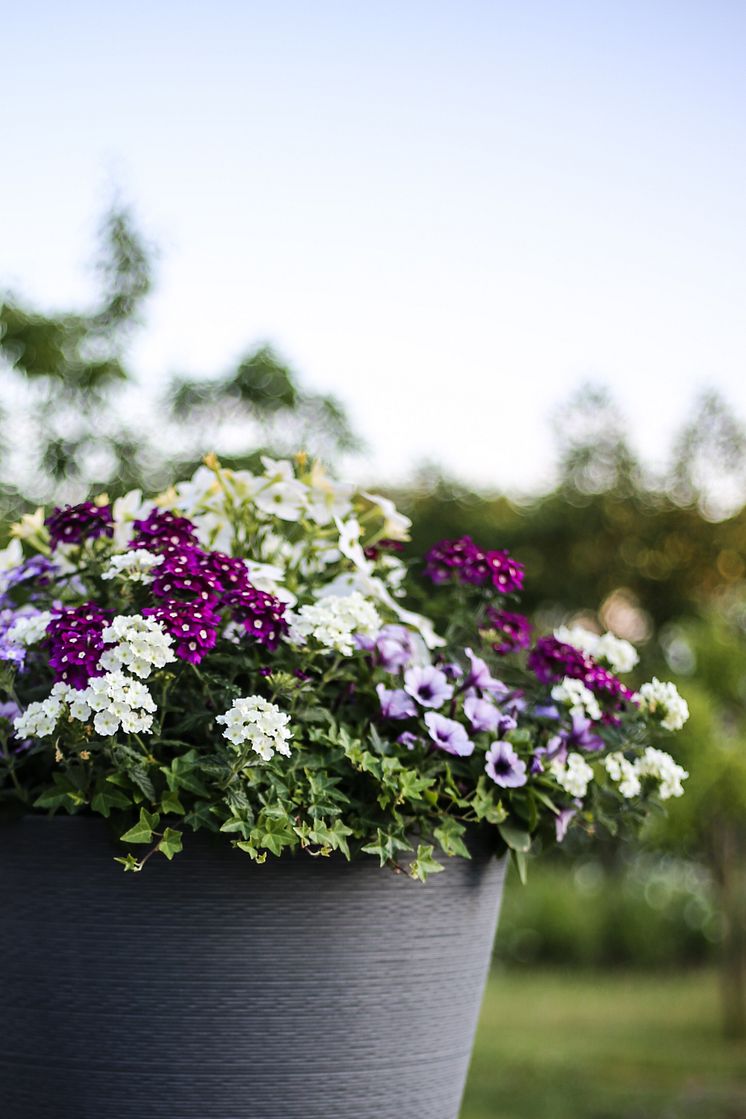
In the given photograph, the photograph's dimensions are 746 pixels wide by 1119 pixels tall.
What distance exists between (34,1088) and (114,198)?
5491 millimetres

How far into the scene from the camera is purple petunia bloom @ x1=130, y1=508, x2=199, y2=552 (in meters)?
1.68

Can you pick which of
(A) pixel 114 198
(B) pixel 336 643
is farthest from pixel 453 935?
(A) pixel 114 198

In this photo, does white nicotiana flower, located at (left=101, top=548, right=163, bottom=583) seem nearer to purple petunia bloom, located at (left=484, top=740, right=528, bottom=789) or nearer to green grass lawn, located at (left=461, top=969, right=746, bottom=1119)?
purple petunia bloom, located at (left=484, top=740, right=528, bottom=789)

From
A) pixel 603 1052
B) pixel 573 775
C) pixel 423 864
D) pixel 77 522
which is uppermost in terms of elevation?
pixel 77 522

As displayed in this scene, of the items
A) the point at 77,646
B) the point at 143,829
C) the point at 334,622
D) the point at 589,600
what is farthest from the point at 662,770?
the point at 589,600

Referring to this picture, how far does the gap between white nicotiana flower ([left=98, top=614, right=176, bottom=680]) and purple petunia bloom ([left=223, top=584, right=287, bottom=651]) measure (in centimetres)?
13

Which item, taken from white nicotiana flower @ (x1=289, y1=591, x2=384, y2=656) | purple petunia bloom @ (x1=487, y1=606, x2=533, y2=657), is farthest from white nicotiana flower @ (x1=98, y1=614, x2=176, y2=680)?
purple petunia bloom @ (x1=487, y1=606, x2=533, y2=657)

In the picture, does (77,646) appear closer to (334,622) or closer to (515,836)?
(334,622)

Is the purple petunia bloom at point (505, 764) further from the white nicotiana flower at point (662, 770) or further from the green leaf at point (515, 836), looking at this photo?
the white nicotiana flower at point (662, 770)

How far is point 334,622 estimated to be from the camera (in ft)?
5.24

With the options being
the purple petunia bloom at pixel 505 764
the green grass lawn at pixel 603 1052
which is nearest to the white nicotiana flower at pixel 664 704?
the purple petunia bloom at pixel 505 764

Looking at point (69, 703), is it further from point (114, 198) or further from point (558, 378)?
point (558, 378)

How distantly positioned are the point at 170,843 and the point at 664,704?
88 centimetres

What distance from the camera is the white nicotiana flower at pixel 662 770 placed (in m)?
1.86
